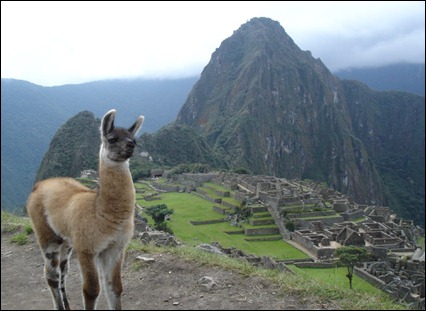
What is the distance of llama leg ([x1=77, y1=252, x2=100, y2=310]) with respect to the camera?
3.16 meters

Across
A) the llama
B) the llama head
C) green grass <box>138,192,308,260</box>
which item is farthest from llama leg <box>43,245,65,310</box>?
green grass <box>138,192,308,260</box>

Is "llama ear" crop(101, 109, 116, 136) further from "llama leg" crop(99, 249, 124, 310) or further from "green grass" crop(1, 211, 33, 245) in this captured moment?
"green grass" crop(1, 211, 33, 245)

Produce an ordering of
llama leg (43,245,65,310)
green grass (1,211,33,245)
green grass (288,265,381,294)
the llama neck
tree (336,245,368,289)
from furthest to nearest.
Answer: tree (336,245,368,289) < green grass (288,265,381,294) < green grass (1,211,33,245) < llama leg (43,245,65,310) < the llama neck

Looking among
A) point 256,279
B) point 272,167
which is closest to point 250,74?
point 272,167

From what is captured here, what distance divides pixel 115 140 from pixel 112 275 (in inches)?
41.2

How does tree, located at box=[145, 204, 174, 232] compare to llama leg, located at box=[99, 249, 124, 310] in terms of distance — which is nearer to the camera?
llama leg, located at box=[99, 249, 124, 310]

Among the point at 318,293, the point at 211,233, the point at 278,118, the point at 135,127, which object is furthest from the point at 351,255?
the point at 278,118

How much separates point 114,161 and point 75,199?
51 centimetres

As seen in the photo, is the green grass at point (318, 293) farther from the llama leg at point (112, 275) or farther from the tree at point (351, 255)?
the tree at point (351, 255)

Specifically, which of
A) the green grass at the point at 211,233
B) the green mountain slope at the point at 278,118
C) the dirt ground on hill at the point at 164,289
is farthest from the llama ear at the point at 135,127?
the green mountain slope at the point at 278,118

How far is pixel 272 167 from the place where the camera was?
352 feet

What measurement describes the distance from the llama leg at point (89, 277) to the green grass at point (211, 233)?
16.0 m

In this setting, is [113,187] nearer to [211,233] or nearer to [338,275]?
[338,275]

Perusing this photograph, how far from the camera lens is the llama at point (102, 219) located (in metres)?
3.21
